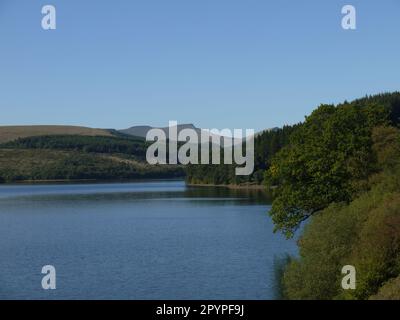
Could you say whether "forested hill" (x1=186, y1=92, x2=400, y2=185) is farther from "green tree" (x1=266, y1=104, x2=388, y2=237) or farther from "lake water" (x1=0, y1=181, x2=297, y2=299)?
"green tree" (x1=266, y1=104, x2=388, y2=237)

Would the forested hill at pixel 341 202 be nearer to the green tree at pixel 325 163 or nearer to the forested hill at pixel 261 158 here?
the green tree at pixel 325 163

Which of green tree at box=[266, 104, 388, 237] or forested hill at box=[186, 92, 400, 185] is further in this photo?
forested hill at box=[186, 92, 400, 185]

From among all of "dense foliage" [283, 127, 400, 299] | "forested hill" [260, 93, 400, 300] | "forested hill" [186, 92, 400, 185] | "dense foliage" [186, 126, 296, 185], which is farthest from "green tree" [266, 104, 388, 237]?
"dense foliage" [186, 126, 296, 185]

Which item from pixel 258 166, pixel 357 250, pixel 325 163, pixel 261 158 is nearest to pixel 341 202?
pixel 325 163

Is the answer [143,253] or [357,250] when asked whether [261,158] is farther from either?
[357,250]

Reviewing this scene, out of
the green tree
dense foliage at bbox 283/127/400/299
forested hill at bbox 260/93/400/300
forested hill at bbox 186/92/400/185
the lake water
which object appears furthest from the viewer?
forested hill at bbox 186/92/400/185

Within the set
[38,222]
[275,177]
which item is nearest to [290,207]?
[275,177]

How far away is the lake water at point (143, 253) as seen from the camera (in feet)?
134

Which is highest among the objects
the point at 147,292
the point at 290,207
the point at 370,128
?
the point at 370,128

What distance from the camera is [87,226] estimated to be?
77.1m

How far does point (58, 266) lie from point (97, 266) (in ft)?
9.71

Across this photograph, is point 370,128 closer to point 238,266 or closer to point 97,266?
point 238,266

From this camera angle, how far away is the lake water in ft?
134
